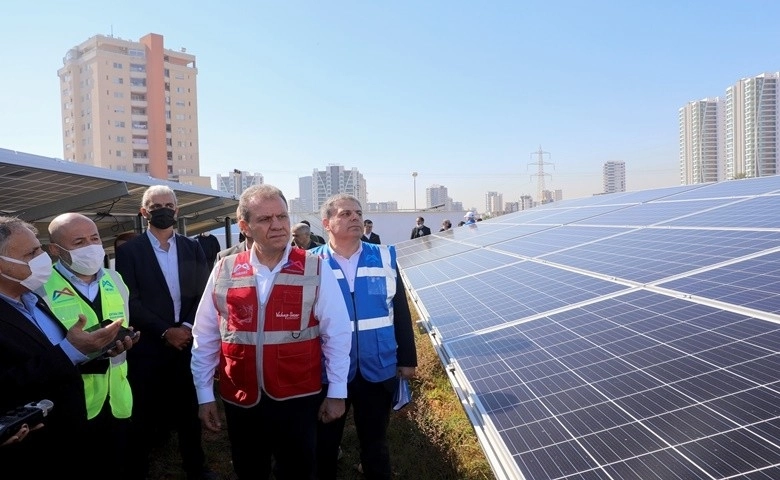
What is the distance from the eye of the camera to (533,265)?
622 cm

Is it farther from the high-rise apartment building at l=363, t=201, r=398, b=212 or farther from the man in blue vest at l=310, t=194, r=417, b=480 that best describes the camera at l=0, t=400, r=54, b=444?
the high-rise apartment building at l=363, t=201, r=398, b=212

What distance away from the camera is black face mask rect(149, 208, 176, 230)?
4176 millimetres

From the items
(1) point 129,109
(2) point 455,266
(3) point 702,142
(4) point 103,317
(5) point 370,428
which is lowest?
(5) point 370,428

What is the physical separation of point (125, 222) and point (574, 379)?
12733 mm

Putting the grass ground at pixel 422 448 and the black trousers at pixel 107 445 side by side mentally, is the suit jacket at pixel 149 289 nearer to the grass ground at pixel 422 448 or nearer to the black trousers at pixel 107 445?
the black trousers at pixel 107 445

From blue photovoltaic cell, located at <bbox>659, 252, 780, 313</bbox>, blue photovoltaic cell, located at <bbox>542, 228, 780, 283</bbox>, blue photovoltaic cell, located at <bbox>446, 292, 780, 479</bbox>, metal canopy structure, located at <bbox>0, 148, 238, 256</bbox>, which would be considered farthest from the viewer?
metal canopy structure, located at <bbox>0, 148, 238, 256</bbox>

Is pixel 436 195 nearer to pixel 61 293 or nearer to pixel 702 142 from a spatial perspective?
pixel 702 142

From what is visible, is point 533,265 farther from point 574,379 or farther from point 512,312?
point 574,379

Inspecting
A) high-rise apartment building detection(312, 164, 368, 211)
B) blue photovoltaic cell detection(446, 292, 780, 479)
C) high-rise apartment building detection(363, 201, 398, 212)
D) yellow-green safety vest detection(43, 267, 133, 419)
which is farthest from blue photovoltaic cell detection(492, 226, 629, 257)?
high-rise apartment building detection(312, 164, 368, 211)

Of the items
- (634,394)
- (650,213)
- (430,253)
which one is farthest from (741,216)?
(430,253)

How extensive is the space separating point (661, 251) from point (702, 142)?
76.7 meters

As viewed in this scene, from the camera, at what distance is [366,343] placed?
340 centimetres

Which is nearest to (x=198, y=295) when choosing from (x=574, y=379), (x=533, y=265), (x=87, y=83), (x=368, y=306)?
(x=368, y=306)

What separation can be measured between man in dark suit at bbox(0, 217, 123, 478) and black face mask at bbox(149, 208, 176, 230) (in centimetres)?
132
